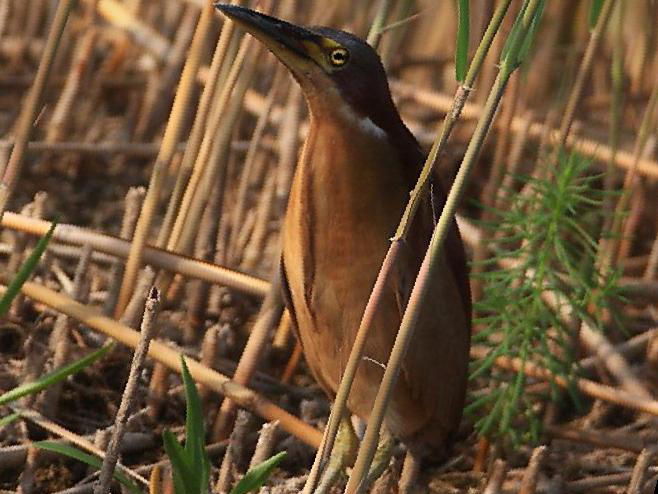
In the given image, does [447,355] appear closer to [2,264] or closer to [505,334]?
[505,334]

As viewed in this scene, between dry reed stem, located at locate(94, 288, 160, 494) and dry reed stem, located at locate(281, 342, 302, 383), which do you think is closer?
dry reed stem, located at locate(94, 288, 160, 494)

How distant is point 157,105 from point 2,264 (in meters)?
0.94

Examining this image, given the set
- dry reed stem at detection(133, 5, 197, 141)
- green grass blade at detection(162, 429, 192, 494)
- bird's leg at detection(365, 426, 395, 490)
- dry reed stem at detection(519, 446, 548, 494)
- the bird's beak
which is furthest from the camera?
dry reed stem at detection(133, 5, 197, 141)

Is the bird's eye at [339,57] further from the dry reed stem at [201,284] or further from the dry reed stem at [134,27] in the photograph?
the dry reed stem at [134,27]

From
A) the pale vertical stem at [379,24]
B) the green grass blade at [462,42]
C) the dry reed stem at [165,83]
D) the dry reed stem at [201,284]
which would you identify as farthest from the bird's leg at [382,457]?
the dry reed stem at [165,83]

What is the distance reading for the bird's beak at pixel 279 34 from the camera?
2102 millimetres

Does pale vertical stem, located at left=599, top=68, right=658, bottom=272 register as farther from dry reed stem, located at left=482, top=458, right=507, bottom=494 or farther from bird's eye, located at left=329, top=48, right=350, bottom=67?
bird's eye, located at left=329, top=48, right=350, bottom=67

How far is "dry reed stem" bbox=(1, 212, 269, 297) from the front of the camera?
Result: 2807mm

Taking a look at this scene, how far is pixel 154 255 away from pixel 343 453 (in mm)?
575

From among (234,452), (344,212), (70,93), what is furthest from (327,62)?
(70,93)

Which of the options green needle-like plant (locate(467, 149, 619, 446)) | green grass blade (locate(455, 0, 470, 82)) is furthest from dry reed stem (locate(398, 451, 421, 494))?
green grass blade (locate(455, 0, 470, 82))

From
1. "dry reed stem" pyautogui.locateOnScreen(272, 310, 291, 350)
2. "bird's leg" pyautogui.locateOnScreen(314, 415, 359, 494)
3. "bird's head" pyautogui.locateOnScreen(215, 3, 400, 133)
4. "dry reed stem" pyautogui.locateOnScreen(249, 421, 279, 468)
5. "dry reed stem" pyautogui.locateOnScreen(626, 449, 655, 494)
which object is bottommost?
"bird's leg" pyautogui.locateOnScreen(314, 415, 359, 494)

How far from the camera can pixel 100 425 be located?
2.81 m

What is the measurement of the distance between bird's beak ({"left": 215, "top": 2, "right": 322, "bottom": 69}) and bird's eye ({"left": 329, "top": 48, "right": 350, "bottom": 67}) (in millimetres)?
32
